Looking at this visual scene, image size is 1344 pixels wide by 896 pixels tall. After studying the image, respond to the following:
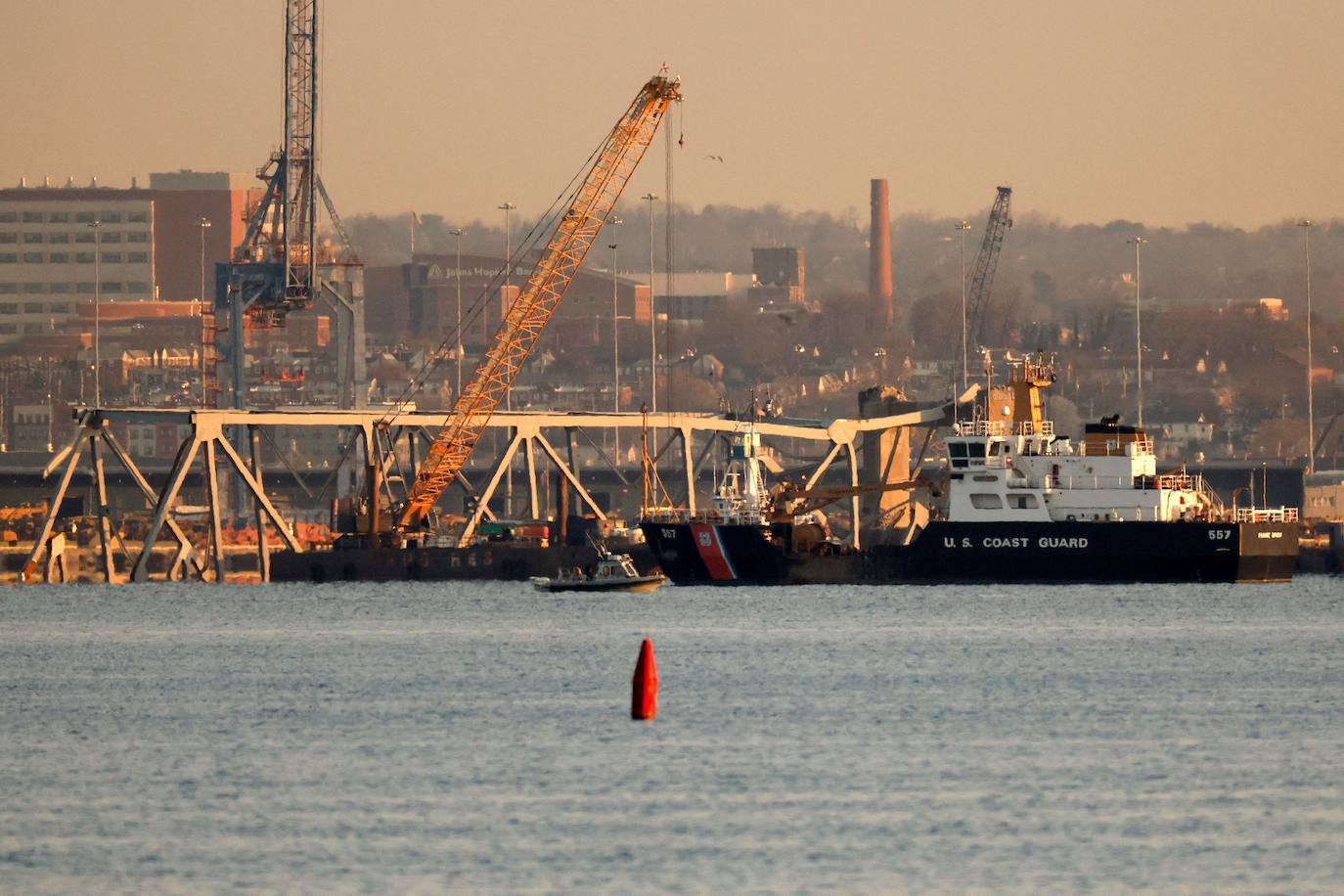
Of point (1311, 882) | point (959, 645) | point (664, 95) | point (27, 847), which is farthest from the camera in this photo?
point (664, 95)

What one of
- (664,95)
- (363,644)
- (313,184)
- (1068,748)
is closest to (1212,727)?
(1068,748)

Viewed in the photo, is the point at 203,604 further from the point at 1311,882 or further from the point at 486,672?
the point at 1311,882

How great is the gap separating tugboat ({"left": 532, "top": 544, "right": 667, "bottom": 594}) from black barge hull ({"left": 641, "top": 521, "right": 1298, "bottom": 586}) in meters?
2.47

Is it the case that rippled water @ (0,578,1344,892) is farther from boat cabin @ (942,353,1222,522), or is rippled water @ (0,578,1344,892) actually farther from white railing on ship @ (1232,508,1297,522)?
white railing on ship @ (1232,508,1297,522)

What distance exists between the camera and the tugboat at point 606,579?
397ft

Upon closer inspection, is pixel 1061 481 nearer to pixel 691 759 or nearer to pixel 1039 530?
pixel 1039 530

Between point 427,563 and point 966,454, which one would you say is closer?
point 966,454

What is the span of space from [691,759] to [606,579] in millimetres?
70300

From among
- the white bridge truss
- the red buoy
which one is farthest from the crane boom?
the red buoy

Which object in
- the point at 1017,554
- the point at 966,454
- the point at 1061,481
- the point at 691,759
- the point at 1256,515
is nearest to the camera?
the point at 691,759

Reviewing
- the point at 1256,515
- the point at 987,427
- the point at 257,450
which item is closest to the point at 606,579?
the point at 987,427

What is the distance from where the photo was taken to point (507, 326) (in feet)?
489

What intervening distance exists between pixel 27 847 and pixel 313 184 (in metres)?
137

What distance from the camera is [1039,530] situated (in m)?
115
